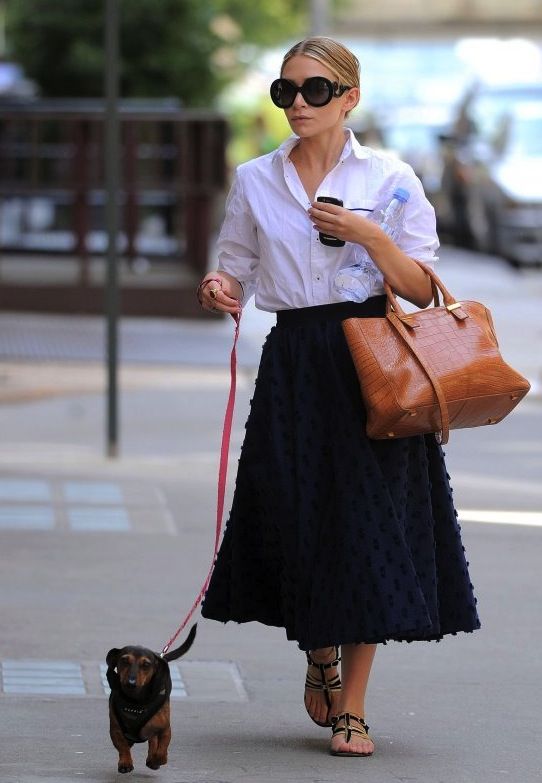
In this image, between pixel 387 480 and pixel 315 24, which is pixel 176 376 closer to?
pixel 387 480

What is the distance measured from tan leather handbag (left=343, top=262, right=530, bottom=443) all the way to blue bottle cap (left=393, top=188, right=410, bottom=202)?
184mm

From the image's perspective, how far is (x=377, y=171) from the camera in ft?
16.3

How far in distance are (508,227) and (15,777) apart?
60.5 ft

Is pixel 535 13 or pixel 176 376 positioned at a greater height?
pixel 176 376

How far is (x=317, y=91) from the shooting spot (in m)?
4.86

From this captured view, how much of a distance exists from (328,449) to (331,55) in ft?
3.25

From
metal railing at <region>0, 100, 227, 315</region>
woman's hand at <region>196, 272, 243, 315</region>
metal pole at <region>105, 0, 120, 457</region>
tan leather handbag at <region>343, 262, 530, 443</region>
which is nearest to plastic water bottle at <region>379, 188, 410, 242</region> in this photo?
tan leather handbag at <region>343, 262, 530, 443</region>

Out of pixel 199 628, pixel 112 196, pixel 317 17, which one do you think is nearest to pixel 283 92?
pixel 199 628

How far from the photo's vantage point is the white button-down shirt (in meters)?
4.92

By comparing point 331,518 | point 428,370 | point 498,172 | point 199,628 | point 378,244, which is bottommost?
point 498,172

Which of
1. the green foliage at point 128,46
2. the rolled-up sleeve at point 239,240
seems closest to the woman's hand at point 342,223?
the rolled-up sleeve at point 239,240

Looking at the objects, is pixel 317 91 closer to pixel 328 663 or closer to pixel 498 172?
pixel 328 663

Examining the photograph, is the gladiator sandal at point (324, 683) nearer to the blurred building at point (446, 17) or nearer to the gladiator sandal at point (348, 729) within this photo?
the gladiator sandal at point (348, 729)

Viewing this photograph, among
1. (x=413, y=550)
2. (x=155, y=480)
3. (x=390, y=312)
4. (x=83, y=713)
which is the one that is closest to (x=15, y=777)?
(x=83, y=713)
